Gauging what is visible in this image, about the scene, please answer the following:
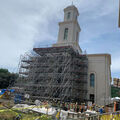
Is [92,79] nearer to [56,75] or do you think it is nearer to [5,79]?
[56,75]

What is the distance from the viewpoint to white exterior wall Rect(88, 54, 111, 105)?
22.9 meters

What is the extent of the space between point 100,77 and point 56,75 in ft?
27.7

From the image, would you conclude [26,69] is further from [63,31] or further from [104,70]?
[104,70]

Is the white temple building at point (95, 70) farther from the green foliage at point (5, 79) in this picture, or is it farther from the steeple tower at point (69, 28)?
the green foliage at point (5, 79)

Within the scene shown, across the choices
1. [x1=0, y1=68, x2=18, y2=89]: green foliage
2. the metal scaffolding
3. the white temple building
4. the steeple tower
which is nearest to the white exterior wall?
the white temple building

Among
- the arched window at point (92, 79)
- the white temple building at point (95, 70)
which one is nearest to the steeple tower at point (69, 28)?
the white temple building at point (95, 70)

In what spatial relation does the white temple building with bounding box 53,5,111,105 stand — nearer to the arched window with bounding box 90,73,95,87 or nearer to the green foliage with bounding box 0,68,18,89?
the arched window with bounding box 90,73,95,87

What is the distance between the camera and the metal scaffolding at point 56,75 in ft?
69.4

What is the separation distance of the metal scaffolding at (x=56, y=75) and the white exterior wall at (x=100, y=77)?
1271mm

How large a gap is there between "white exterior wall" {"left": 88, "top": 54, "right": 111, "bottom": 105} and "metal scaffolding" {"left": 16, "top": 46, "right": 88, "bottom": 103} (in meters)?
1.27

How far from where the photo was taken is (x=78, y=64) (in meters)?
23.9

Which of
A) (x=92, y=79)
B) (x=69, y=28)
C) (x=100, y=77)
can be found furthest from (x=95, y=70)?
(x=69, y=28)

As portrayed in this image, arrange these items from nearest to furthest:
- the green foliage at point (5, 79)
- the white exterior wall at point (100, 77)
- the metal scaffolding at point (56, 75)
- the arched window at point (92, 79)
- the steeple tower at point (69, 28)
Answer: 1. the metal scaffolding at point (56, 75)
2. the white exterior wall at point (100, 77)
3. the arched window at point (92, 79)
4. the steeple tower at point (69, 28)
5. the green foliage at point (5, 79)

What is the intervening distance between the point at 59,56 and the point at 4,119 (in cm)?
1674
